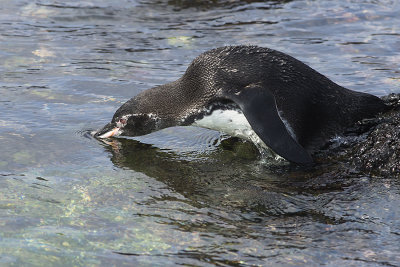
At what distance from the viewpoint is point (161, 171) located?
6.14 m

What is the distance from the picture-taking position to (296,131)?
6.39 metres

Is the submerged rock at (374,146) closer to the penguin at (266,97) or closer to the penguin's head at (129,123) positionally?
the penguin at (266,97)

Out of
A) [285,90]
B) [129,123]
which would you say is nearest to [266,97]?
[285,90]

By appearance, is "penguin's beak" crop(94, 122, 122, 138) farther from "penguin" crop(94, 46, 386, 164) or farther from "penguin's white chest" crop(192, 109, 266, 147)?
"penguin's white chest" crop(192, 109, 266, 147)

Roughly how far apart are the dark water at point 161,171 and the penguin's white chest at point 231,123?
0.23m

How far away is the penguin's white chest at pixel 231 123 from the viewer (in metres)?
6.39

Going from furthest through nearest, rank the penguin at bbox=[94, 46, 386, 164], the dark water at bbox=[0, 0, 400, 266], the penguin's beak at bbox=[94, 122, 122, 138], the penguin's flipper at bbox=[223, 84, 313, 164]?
the penguin's beak at bbox=[94, 122, 122, 138] → the penguin at bbox=[94, 46, 386, 164] → the penguin's flipper at bbox=[223, 84, 313, 164] → the dark water at bbox=[0, 0, 400, 266]

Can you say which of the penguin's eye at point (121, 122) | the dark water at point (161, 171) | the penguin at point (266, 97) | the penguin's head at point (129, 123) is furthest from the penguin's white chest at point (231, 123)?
the penguin's eye at point (121, 122)

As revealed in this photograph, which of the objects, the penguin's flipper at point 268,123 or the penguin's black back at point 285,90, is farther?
the penguin's black back at point 285,90

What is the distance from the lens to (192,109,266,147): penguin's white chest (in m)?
6.39

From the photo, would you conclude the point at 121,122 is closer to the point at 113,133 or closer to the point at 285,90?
the point at 113,133

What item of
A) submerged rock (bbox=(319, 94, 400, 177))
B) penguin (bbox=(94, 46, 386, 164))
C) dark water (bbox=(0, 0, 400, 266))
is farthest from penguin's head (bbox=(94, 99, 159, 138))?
submerged rock (bbox=(319, 94, 400, 177))

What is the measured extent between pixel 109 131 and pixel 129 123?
23 centimetres

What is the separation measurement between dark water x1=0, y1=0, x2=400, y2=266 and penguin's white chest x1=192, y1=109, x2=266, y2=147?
0.23 m
